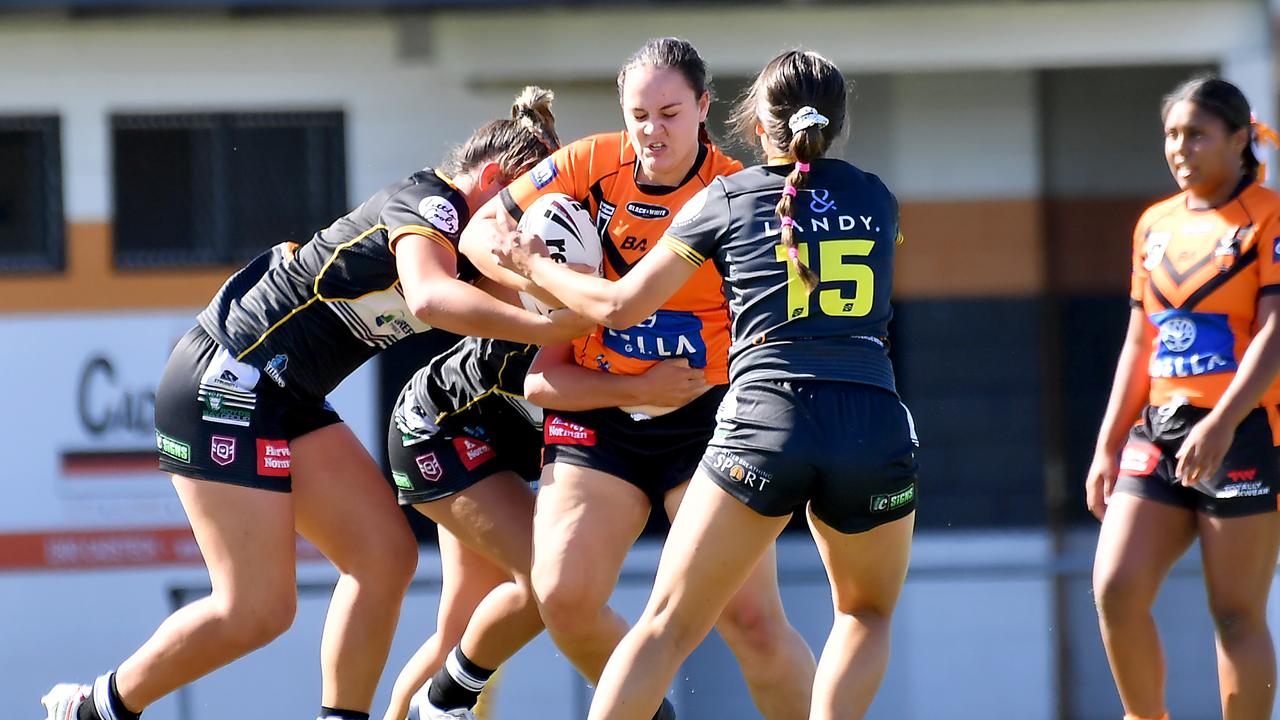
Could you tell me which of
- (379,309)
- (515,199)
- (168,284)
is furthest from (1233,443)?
(168,284)

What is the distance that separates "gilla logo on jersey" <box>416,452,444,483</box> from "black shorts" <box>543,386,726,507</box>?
468mm

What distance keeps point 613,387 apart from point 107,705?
5.00 ft

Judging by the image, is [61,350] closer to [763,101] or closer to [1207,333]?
[763,101]

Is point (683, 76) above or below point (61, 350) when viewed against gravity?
above

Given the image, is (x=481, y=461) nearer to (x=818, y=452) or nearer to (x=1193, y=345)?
(x=818, y=452)

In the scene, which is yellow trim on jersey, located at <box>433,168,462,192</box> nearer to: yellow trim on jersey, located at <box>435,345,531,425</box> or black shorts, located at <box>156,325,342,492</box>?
yellow trim on jersey, located at <box>435,345,531,425</box>

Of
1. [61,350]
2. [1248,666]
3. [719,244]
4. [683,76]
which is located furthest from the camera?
[61,350]

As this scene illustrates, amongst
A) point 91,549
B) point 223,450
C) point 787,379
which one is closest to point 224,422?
point 223,450

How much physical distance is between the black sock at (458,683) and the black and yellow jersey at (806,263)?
1.38 m

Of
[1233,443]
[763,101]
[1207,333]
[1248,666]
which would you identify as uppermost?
[763,101]

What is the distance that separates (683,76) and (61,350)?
3.96 m

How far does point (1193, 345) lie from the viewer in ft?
13.1

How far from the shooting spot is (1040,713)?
6949 millimetres

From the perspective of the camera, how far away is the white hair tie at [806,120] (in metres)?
3.27
